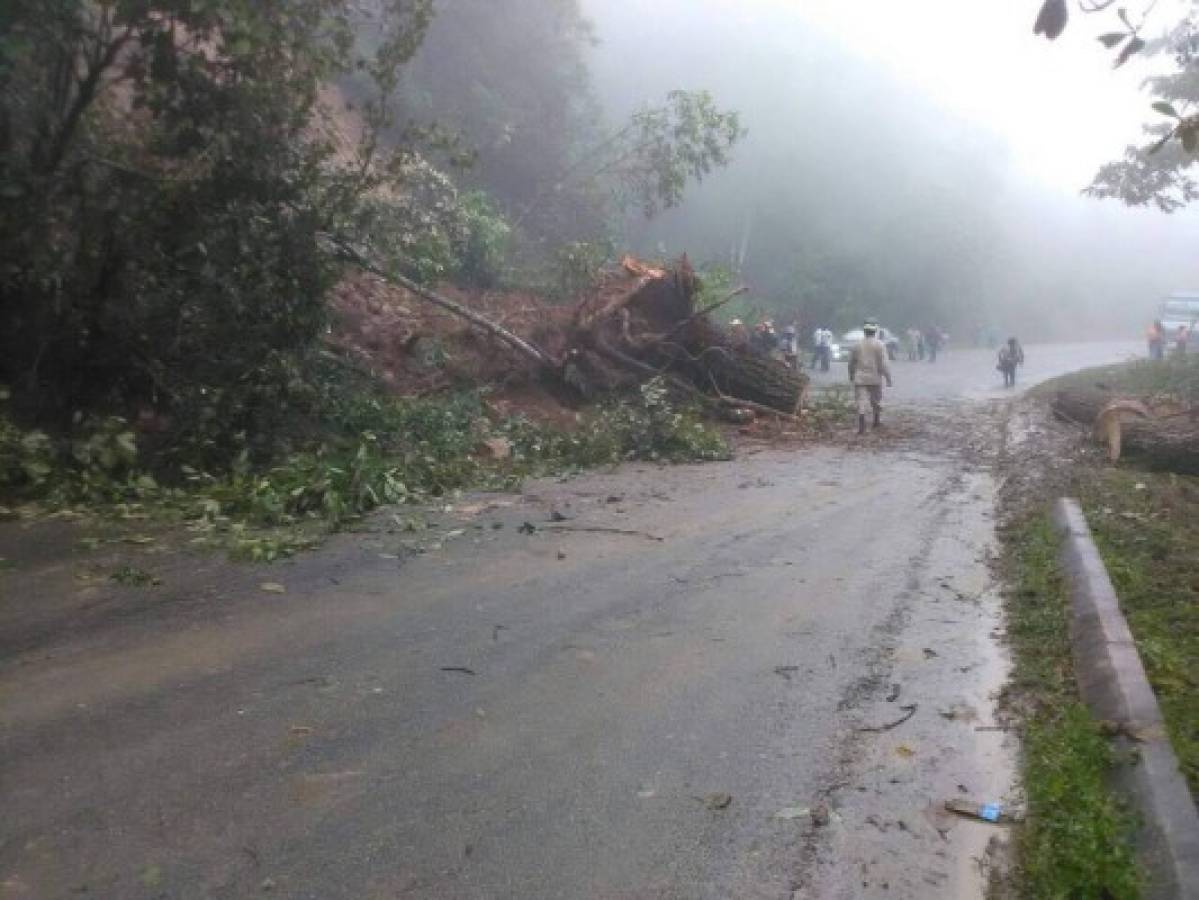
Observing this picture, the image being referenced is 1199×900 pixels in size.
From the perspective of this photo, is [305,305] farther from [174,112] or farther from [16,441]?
[16,441]

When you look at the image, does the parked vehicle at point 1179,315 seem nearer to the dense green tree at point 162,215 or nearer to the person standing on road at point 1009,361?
the person standing on road at point 1009,361

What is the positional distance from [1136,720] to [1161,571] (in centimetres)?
273

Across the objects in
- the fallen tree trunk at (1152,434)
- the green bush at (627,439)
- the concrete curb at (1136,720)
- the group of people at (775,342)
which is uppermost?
the group of people at (775,342)

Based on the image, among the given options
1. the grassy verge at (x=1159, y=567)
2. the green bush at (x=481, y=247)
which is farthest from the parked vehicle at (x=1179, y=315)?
the grassy verge at (x=1159, y=567)

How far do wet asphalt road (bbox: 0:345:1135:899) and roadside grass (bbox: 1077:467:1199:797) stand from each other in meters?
0.73

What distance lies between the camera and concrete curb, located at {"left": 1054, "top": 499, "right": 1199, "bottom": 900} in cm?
311

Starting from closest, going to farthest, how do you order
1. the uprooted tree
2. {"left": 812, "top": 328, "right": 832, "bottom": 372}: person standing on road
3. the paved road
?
the uprooted tree
the paved road
{"left": 812, "top": 328, "right": 832, "bottom": 372}: person standing on road

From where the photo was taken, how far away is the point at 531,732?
13.4 ft

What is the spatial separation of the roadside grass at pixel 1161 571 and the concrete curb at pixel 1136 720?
0.10m

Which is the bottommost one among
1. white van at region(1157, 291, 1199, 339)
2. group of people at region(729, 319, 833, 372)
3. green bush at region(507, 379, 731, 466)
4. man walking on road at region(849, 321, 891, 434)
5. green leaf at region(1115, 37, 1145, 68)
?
green bush at region(507, 379, 731, 466)

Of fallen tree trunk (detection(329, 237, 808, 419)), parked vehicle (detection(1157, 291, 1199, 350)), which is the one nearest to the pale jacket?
fallen tree trunk (detection(329, 237, 808, 419))

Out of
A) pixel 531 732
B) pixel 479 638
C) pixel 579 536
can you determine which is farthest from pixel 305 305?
pixel 531 732

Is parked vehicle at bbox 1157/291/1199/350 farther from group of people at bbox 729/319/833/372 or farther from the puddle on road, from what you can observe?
the puddle on road

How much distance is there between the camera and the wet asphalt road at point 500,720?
314 cm
